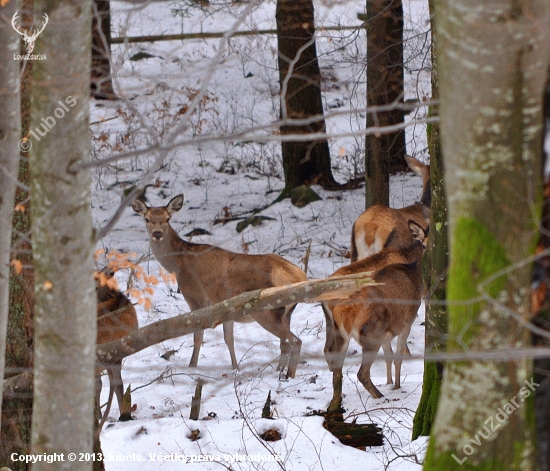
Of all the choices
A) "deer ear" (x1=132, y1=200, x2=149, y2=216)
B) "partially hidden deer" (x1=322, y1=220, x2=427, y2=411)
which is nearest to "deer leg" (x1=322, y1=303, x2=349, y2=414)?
"partially hidden deer" (x1=322, y1=220, x2=427, y2=411)

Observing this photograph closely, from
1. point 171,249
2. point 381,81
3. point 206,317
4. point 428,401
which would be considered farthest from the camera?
point 381,81

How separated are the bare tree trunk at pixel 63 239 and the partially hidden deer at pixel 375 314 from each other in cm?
397

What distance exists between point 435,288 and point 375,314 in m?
1.24

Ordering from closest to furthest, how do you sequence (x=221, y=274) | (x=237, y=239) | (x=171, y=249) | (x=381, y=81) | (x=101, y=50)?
(x=101, y=50) < (x=221, y=274) < (x=171, y=249) < (x=381, y=81) < (x=237, y=239)

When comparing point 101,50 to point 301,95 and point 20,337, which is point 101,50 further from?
point 301,95

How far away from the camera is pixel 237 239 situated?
13.2 metres

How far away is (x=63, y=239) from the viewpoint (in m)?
3.47

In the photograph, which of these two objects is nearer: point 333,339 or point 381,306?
point 381,306

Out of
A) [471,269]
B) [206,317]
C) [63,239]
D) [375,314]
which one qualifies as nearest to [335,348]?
[375,314]

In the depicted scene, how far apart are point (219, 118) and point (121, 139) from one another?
230cm

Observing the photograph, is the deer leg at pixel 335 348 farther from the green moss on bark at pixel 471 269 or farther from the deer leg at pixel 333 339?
the green moss on bark at pixel 471 269

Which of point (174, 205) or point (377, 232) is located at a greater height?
point (174, 205)

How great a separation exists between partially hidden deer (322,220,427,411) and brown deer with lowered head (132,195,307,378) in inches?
30.4

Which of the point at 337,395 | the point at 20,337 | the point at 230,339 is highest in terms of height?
the point at 20,337
